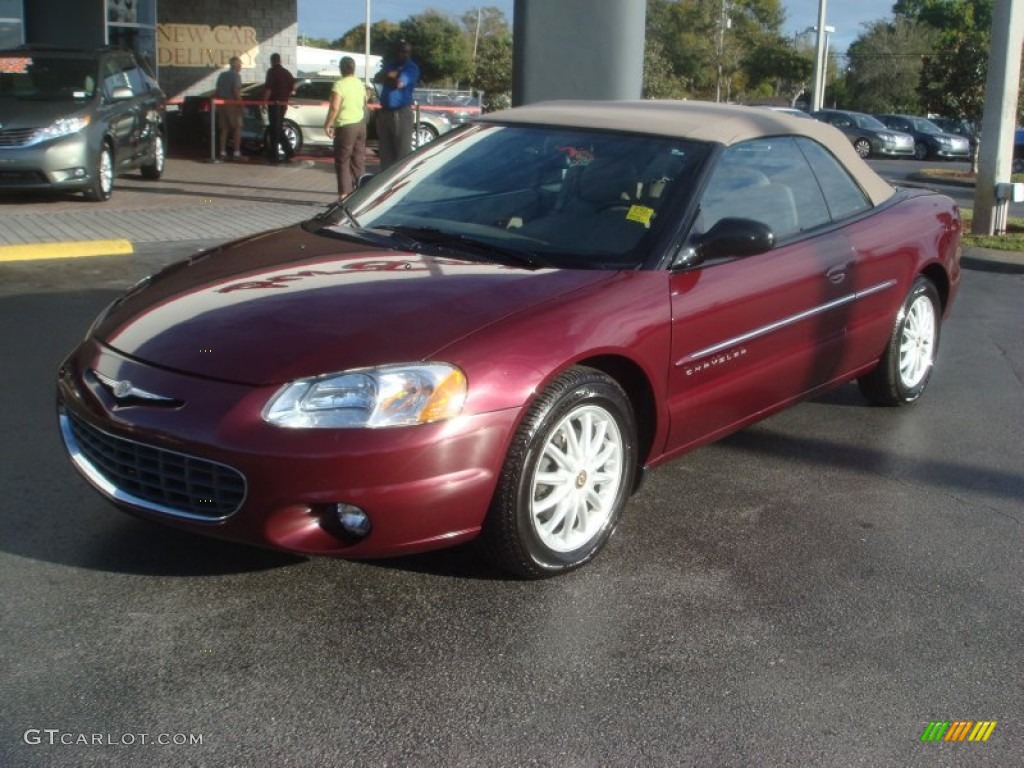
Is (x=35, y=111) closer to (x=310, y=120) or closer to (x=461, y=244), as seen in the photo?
(x=310, y=120)

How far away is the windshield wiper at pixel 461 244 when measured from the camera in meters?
4.42

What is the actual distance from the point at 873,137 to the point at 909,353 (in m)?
31.3

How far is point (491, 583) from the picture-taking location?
4.03 m

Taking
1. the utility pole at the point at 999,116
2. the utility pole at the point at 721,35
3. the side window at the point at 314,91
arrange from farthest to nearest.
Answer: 1. the utility pole at the point at 721,35
2. the side window at the point at 314,91
3. the utility pole at the point at 999,116

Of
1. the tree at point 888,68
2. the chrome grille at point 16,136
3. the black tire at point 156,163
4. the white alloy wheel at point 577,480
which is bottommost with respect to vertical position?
the white alloy wheel at point 577,480

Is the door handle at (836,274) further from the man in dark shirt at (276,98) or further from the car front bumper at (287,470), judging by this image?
the man in dark shirt at (276,98)

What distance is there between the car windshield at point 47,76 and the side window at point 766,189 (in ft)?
32.8

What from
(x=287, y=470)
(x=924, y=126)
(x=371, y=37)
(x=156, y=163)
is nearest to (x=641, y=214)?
(x=287, y=470)

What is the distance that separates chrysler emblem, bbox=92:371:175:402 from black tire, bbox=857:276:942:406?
3.63 meters

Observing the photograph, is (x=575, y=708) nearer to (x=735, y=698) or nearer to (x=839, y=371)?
(x=735, y=698)

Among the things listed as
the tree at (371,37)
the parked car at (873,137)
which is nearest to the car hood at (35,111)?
the parked car at (873,137)

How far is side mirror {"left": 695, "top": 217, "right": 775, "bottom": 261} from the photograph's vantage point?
452 centimetres

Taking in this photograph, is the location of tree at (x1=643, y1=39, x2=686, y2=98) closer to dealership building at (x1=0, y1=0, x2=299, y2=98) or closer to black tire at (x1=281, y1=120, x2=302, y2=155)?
dealership building at (x1=0, y1=0, x2=299, y2=98)

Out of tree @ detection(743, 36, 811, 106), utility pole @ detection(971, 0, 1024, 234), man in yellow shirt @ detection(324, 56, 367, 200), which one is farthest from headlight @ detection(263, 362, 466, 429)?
tree @ detection(743, 36, 811, 106)
